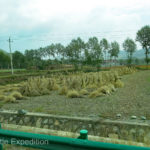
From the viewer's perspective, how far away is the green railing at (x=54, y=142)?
1531 mm

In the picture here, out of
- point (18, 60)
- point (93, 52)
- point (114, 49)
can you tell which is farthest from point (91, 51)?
point (18, 60)

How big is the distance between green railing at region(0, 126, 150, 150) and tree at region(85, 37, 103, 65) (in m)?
42.2

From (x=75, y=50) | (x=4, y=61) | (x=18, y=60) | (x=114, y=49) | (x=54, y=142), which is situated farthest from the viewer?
(x=4, y=61)

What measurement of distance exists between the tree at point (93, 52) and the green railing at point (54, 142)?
42210 mm

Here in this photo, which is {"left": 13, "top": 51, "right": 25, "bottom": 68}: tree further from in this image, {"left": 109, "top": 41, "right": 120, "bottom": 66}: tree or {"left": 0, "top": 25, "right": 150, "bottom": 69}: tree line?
{"left": 109, "top": 41, "right": 120, "bottom": 66}: tree

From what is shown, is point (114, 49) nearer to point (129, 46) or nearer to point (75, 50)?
point (129, 46)

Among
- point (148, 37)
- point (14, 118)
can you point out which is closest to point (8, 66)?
point (148, 37)

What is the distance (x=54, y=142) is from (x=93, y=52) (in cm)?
4513

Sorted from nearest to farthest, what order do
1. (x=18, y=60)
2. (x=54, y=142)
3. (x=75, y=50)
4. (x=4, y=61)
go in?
(x=54, y=142) → (x=75, y=50) → (x=18, y=60) → (x=4, y=61)

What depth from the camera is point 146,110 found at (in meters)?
6.18

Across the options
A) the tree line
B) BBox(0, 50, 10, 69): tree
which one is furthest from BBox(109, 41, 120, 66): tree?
BBox(0, 50, 10, 69): tree

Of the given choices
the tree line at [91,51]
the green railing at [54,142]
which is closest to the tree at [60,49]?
the tree line at [91,51]

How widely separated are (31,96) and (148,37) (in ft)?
147

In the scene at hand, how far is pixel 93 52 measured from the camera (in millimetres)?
46094
